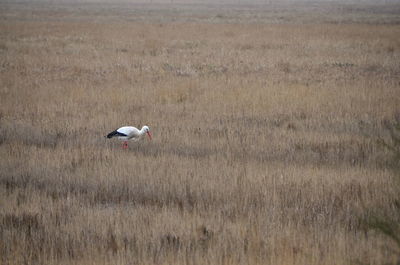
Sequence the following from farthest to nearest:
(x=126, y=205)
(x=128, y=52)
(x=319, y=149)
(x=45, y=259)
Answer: (x=128, y=52), (x=319, y=149), (x=126, y=205), (x=45, y=259)

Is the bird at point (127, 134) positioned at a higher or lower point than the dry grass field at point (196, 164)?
higher

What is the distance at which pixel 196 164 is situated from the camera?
8195mm

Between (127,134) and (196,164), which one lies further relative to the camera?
(127,134)

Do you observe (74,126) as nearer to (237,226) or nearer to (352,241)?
(237,226)

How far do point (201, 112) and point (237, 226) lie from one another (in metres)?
6.62

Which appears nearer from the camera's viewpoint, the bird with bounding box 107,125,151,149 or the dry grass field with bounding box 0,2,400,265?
the dry grass field with bounding box 0,2,400,265

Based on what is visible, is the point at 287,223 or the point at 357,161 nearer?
the point at 287,223

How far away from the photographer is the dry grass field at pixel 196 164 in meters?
5.35

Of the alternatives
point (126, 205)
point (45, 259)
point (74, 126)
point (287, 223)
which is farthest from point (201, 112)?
point (45, 259)

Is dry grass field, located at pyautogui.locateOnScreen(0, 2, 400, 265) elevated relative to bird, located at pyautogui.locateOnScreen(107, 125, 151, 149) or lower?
lower

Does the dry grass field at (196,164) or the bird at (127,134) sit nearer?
the dry grass field at (196,164)

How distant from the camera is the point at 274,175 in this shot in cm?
752

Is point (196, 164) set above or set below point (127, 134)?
below

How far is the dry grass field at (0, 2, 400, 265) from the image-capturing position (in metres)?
5.35
